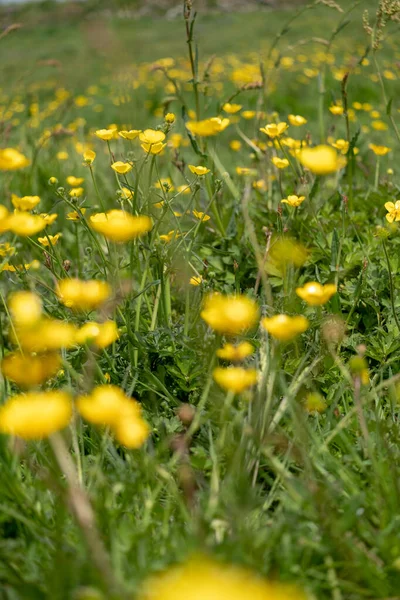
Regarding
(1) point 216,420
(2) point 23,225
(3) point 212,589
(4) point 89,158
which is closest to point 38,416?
(3) point 212,589

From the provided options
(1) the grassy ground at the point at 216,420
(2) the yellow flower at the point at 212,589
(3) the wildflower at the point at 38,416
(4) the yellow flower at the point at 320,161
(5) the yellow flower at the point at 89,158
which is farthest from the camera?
(5) the yellow flower at the point at 89,158

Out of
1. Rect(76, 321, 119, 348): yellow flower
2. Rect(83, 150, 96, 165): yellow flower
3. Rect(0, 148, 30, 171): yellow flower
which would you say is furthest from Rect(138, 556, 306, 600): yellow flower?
Rect(83, 150, 96, 165): yellow flower

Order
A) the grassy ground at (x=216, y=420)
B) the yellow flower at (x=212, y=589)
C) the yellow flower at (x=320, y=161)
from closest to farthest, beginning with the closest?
the yellow flower at (x=212, y=589) < the grassy ground at (x=216, y=420) < the yellow flower at (x=320, y=161)

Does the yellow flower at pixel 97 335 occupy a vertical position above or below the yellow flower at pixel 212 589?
below

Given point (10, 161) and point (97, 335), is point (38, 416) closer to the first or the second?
point (97, 335)

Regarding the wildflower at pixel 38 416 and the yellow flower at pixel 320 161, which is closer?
the wildflower at pixel 38 416

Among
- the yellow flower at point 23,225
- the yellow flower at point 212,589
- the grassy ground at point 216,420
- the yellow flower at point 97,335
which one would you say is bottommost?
the grassy ground at point 216,420

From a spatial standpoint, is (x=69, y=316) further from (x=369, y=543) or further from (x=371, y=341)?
(x=369, y=543)

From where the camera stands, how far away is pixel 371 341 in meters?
1.47

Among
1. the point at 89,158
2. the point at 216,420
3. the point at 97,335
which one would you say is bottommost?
the point at 216,420

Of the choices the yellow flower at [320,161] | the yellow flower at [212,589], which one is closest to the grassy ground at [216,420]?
the yellow flower at [212,589]

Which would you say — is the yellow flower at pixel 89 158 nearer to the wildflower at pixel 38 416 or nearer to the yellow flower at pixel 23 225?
the yellow flower at pixel 23 225

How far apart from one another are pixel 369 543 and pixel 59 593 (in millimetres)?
490

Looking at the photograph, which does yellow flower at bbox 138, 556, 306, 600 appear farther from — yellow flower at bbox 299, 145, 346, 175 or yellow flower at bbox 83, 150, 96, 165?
yellow flower at bbox 83, 150, 96, 165
